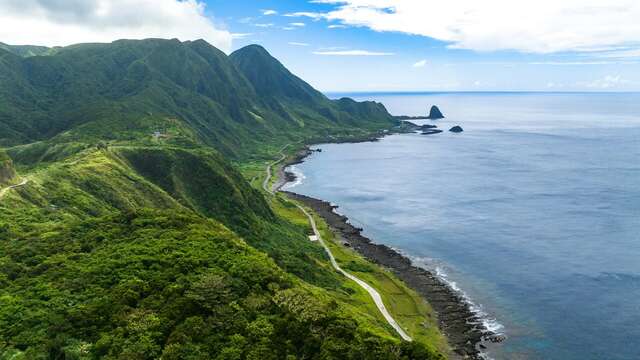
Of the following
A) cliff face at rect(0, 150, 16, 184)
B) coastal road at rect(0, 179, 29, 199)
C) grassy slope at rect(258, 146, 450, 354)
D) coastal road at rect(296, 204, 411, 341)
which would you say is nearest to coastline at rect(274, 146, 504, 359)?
grassy slope at rect(258, 146, 450, 354)

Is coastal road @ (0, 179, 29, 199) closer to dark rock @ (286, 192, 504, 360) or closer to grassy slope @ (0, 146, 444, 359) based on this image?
grassy slope @ (0, 146, 444, 359)

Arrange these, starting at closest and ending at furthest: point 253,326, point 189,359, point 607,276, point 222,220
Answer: point 189,359 < point 253,326 < point 607,276 < point 222,220

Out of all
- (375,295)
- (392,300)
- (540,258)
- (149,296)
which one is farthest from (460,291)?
→ (149,296)

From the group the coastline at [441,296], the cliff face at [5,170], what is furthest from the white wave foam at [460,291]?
the cliff face at [5,170]

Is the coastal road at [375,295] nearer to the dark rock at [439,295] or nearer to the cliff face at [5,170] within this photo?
the dark rock at [439,295]

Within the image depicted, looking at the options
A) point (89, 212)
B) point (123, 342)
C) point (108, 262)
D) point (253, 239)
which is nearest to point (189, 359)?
point (123, 342)

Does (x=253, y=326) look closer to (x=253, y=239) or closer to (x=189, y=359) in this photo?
(x=189, y=359)

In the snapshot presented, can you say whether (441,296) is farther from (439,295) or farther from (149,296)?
(149,296)

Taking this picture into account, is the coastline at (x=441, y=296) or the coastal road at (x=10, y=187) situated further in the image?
the coastal road at (x=10, y=187)
